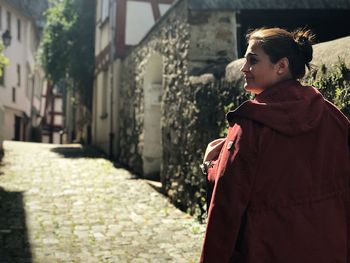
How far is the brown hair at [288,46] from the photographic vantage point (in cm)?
187

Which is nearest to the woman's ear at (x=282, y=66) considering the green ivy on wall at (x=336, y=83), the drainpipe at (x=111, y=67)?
the green ivy on wall at (x=336, y=83)

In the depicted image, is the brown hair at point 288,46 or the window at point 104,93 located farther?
the window at point 104,93

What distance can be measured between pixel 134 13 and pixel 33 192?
241 inches

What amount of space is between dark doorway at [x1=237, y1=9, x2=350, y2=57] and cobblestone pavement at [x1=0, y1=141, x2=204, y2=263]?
8.41 feet

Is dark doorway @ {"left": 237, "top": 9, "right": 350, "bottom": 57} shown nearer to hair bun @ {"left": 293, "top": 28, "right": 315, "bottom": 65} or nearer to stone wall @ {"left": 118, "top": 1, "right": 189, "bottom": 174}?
stone wall @ {"left": 118, "top": 1, "right": 189, "bottom": 174}

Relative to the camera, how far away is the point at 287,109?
1.78 metres

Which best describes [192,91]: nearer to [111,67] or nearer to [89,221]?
[89,221]

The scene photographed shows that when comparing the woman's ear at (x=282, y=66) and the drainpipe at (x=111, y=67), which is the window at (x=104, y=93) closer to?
the drainpipe at (x=111, y=67)

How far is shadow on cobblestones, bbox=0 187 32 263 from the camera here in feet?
14.9

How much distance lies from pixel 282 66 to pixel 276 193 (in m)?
0.48

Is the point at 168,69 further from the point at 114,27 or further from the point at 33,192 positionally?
the point at 114,27

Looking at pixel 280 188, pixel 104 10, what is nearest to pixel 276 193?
pixel 280 188

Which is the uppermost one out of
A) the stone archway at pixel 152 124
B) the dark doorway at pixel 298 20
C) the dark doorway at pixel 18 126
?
the dark doorway at pixel 298 20

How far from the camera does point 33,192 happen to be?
7.88m
